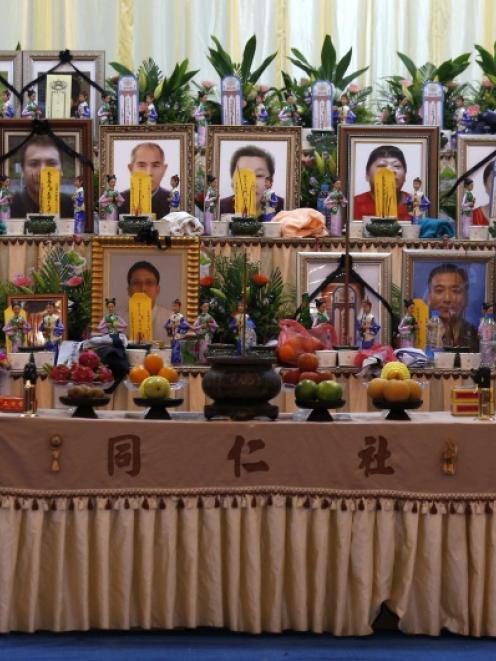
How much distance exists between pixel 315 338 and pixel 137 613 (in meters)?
1.26

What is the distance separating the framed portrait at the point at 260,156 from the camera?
4742mm

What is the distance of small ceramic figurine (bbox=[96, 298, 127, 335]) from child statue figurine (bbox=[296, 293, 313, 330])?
2.06 ft

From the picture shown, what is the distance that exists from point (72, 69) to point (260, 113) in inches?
33.1

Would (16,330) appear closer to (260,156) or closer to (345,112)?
(260,156)

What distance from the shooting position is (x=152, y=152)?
15.6ft

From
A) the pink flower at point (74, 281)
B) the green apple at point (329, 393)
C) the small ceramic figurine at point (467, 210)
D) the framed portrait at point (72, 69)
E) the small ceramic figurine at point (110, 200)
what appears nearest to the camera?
the green apple at point (329, 393)

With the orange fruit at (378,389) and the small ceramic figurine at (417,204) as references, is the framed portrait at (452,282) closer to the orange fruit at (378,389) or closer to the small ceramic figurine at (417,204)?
the small ceramic figurine at (417,204)

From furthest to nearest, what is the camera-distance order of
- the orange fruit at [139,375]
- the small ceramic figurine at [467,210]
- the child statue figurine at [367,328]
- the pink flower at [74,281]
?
the small ceramic figurine at [467,210]
the pink flower at [74,281]
the child statue figurine at [367,328]
the orange fruit at [139,375]

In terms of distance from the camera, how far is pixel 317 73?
16.8ft

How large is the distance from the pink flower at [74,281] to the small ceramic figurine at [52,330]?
23 centimetres

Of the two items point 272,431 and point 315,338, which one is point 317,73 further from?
point 272,431

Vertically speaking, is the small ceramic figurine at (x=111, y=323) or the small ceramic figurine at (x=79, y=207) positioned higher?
the small ceramic figurine at (x=79, y=207)

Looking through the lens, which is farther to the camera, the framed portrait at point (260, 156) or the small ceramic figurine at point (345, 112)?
the small ceramic figurine at point (345, 112)

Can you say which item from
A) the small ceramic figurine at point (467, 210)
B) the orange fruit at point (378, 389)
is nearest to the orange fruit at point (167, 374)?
the orange fruit at point (378, 389)
